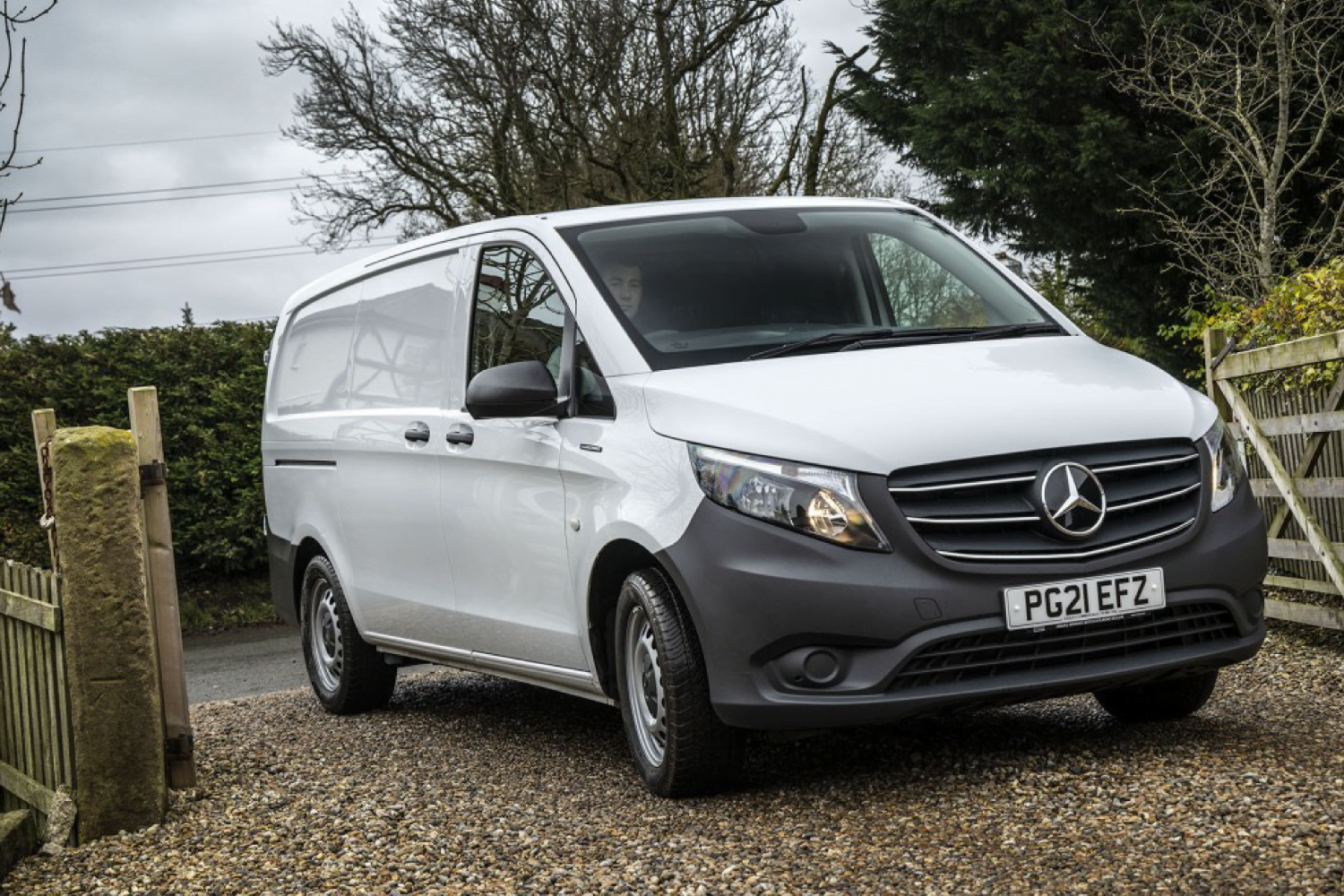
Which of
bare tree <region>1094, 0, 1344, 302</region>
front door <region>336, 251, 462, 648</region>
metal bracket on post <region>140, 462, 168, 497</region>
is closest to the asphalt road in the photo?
front door <region>336, 251, 462, 648</region>

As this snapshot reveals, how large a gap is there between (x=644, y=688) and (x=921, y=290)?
1.93 metres

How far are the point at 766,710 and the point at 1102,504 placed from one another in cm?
115

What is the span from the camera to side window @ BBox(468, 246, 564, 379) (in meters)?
6.10

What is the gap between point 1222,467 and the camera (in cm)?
526

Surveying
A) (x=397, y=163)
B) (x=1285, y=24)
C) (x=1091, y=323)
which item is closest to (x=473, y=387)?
(x=1285, y=24)

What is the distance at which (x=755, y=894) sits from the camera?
426 cm

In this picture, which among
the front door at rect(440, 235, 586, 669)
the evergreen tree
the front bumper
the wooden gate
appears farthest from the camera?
the evergreen tree

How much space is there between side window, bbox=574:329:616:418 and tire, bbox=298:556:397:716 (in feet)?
8.92

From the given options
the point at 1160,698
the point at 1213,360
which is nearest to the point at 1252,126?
the point at 1213,360

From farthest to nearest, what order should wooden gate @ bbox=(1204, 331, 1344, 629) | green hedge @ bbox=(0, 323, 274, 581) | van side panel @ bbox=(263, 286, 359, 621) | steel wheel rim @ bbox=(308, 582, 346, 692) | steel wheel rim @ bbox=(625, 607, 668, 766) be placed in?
1. green hedge @ bbox=(0, 323, 274, 581)
2. steel wheel rim @ bbox=(308, 582, 346, 692)
3. van side panel @ bbox=(263, 286, 359, 621)
4. wooden gate @ bbox=(1204, 331, 1344, 629)
5. steel wheel rim @ bbox=(625, 607, 668, 766)

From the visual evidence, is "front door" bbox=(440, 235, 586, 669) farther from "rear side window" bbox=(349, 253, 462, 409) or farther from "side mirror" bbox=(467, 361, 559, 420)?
"rear side window" bbox=(349, 253, 462, 409)

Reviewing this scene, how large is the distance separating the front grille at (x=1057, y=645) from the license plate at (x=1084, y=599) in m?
0.05

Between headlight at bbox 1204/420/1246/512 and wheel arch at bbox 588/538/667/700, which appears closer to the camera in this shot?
headlight at bbox 1204/420/1246/512

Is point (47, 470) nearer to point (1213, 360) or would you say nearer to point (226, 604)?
point (1213, 360)
